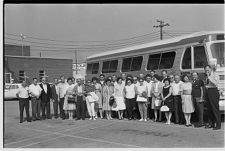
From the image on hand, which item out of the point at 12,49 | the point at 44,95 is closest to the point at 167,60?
the point at 44,95

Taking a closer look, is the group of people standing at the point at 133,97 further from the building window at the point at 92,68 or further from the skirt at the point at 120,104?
the building window at the point at 92,68

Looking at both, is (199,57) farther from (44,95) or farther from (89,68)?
(89,68)

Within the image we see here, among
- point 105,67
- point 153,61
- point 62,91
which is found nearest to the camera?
point 62,91

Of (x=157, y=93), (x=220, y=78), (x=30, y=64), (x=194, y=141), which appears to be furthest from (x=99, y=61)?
(x=30, y=64)

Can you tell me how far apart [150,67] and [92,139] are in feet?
16.9

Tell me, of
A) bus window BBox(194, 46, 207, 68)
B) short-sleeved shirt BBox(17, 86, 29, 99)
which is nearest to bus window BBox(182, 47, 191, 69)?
bus window BBox(194, 46, 207, 68)

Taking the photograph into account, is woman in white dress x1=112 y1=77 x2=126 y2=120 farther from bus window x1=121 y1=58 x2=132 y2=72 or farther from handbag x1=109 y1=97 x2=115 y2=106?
bus window x1=121 y1=58 x2=132 y2=72

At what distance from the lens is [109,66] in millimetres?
14695

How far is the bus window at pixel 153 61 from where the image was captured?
1181cm

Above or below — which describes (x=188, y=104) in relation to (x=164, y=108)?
above

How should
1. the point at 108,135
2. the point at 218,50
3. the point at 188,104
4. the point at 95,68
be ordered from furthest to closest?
the point at 95,68 < the point at 218,50 < the point at 188,104 < the point at 108,135

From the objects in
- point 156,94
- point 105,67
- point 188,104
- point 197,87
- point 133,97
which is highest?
point 105,67

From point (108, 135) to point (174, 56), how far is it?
4293 millimetres

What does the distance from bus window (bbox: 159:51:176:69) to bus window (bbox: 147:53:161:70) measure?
210 millimetres
